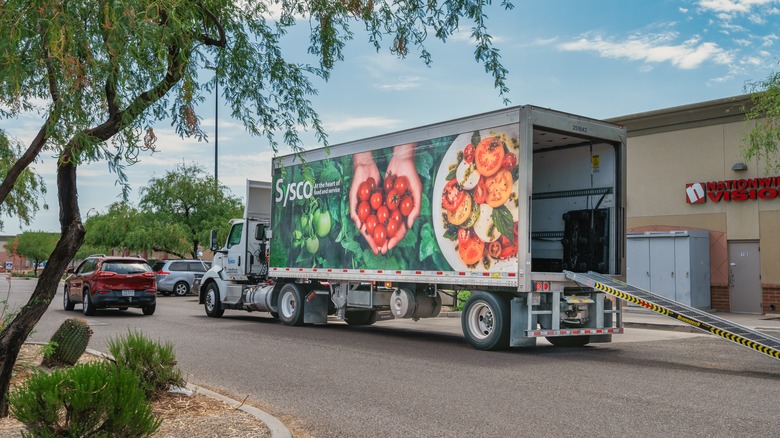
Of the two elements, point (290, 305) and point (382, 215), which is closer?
point (382, 215)

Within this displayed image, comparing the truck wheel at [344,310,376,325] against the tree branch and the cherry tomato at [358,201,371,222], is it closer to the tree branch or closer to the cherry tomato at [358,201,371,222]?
the cherry tomato at [358,201,371,222]

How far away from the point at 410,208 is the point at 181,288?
78.4ft

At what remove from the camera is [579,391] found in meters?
8.81

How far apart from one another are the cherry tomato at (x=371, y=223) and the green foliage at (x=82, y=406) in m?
10.2

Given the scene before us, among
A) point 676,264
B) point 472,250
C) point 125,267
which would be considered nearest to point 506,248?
point 472,250

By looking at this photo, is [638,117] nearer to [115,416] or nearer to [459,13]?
[459,13]

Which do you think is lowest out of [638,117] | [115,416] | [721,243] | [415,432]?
[415,432]

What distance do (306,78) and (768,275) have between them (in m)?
19.6

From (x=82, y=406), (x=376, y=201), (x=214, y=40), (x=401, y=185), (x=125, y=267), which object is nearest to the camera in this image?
(x=82, y=406)

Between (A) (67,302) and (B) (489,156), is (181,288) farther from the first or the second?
(B) (489,156)

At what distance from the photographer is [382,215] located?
15070mm

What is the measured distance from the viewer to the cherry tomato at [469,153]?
13055mm

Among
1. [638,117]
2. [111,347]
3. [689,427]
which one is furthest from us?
[638,117]

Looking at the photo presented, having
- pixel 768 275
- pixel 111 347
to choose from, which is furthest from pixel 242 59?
pixel 768 275
